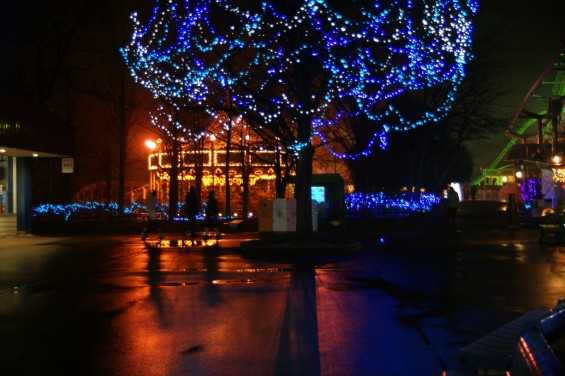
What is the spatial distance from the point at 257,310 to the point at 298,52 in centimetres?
913

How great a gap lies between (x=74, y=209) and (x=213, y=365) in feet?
85.2

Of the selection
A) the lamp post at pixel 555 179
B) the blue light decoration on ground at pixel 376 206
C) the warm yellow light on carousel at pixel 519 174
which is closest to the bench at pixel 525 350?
the lamp post at pixel 555 179

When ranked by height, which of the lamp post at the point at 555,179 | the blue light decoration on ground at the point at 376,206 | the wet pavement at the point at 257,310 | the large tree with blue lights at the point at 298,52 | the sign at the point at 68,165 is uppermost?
the large tree with blue lights at the point at 298,52

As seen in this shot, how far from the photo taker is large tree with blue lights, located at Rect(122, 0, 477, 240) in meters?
15.5

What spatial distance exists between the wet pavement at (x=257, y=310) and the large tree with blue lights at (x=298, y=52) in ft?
14.9

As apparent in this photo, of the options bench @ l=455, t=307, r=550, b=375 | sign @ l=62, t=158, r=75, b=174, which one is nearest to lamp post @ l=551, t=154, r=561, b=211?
sign @ l=62, t=158, r=75, b=174

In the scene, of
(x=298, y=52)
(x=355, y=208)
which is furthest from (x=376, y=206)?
(x=298, y=52)

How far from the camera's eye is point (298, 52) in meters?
16.0

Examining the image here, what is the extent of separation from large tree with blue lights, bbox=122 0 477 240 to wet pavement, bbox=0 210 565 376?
4.55m

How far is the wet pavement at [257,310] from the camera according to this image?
6.24 m

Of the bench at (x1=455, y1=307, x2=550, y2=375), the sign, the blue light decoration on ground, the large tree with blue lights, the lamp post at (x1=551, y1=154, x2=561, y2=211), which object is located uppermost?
the large tree with blue lights

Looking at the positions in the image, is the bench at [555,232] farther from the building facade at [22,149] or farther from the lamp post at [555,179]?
the building facade at [22,149]

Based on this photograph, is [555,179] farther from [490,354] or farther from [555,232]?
[490,354]

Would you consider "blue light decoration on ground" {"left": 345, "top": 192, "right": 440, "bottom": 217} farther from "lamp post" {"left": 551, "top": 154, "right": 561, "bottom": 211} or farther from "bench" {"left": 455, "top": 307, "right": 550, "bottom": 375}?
"bench" {"left": 455, "top": 307, "right": 550, "bottom": 375}
